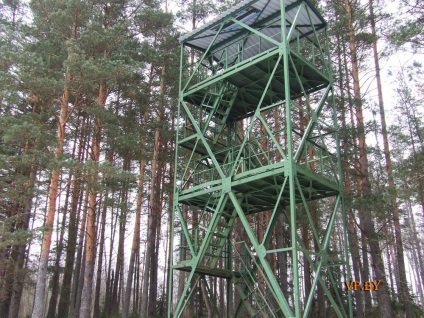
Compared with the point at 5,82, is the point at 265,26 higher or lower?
higher

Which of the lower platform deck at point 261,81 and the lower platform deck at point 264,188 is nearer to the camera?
the lower platform deck at point 264,188

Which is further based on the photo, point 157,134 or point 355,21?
point 157,134

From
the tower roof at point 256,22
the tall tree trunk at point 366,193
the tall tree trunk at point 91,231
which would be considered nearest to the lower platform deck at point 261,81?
the tower roof at point 256,22

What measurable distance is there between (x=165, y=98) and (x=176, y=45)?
10.0 ft

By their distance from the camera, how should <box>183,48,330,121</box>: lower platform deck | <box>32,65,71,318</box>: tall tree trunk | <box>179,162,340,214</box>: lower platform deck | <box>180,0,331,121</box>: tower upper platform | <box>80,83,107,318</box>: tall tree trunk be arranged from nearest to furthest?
<box>179,162,340,214</box>: lower platform deck
<box>183,48,330,121</box>: lower platform deck
<box>180,0,331,121</box>: tower upper platform
<box>32,65,71,318</box>: tall tree trunk
<box>80,83,107,318</box>: tall tree trunk

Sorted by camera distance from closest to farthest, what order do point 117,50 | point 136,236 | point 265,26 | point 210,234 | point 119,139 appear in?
point 210,234, point 265,26, point 119,139, point 117,50, point 136,236

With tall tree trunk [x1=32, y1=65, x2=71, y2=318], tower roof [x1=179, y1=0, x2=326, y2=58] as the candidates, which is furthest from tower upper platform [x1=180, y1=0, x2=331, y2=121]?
tall tree trunk [x1=32, y1=65, x2=71, y2=318]

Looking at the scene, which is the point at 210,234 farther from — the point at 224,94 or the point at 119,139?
the point at 119,139

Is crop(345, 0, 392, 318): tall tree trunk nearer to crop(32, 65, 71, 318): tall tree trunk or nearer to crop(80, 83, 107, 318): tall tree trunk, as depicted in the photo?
crop(80, 83, 107, 318): tall tree trunk

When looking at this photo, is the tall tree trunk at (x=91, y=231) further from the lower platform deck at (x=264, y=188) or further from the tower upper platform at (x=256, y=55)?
the tower upper platform at (x=256, y=55)

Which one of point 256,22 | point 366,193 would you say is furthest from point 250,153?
point 366,193

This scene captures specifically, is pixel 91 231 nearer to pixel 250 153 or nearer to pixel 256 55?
pixel 250 153

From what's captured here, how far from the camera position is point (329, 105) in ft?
62.0

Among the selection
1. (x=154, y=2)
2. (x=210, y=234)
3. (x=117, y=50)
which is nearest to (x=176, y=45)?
(x=154, y=2)
